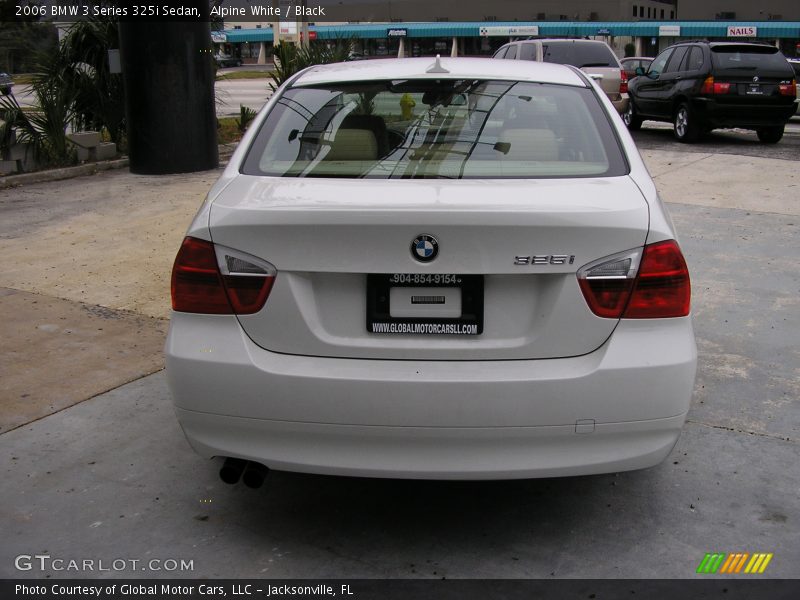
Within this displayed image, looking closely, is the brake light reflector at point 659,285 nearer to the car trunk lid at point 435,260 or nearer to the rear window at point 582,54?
the car trunk lid at point 435,260

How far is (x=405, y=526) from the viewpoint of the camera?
12.2ft

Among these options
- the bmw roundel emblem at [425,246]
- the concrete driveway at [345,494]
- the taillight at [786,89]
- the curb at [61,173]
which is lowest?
the curb at [61,173]

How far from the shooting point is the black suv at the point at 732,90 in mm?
16344

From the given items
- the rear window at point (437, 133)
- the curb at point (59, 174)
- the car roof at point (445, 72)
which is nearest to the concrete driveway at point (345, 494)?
the rear window at point (437, 133)

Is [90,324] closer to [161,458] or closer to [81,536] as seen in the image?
[161,458]

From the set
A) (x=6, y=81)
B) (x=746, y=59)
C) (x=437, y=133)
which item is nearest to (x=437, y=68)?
(x=437, y=133)

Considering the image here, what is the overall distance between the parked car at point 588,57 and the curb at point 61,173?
8087mm

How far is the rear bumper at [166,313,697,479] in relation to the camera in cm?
314

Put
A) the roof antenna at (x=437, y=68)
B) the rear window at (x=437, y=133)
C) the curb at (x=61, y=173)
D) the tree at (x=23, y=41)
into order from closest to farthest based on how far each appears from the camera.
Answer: the rear window at (x=437, y=133) → the roof antenna at (x=437, y=68) → the curb at (x=61, y=173) → the tree at (x=23, y=41)

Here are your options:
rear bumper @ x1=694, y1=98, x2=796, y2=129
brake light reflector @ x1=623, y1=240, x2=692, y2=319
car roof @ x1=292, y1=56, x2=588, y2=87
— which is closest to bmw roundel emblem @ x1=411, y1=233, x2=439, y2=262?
brake light reflector @ x1=623, y1=240, x2=692, y2=319

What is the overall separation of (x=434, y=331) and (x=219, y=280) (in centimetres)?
77

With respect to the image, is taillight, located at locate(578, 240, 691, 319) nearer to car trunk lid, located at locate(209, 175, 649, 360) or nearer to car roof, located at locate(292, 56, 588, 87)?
car trunk lid, located at locate(209, 175, 649, 360)

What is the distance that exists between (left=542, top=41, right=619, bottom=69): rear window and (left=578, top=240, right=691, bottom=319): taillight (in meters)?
16.5

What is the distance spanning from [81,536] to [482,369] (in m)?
1.71
